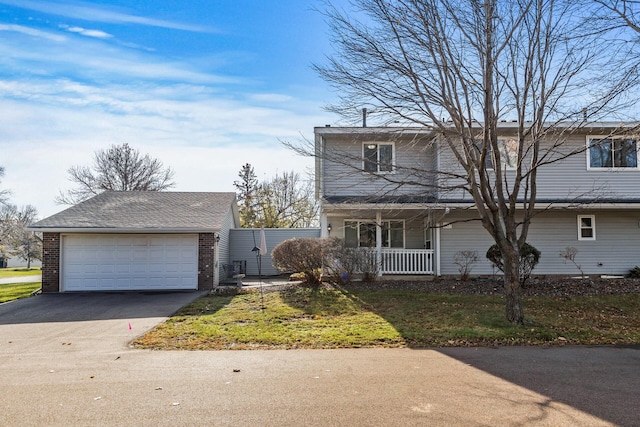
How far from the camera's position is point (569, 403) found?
462 centimetres

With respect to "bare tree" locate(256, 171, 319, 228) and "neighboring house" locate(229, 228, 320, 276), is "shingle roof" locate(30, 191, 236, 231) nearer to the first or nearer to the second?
"neighboring house" locate(229, 228, 320, 276)

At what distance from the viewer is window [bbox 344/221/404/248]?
55.2 ft

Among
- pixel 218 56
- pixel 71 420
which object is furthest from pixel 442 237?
pixel 71 420

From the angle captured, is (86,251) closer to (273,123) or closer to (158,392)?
(273,123)

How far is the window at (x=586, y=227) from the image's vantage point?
52.9 ft

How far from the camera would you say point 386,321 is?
9484 millimetres

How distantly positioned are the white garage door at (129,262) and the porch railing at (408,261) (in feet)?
22.9

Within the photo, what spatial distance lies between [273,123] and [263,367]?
7479 millimetres

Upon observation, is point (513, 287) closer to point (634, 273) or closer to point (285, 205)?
point (634, 273)

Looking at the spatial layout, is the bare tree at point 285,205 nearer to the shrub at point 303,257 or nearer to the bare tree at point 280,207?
the bare tree at point 280,207

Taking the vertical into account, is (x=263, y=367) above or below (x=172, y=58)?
below

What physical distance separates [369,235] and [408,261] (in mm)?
2134

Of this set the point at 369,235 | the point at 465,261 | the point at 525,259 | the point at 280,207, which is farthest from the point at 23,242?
the point at 525,259

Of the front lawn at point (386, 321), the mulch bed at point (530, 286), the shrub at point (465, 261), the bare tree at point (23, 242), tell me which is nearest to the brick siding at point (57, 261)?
the front lawn at point (386, 321)
